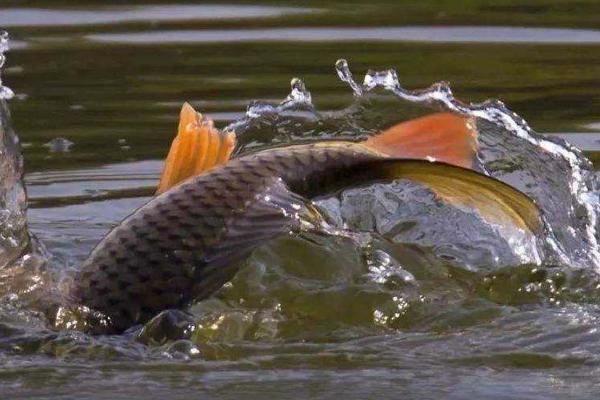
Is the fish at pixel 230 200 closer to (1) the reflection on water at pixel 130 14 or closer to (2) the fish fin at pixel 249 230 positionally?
(2) the fish fin at pixel 249 230

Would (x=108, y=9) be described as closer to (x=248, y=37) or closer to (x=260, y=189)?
(x=248, y=37)

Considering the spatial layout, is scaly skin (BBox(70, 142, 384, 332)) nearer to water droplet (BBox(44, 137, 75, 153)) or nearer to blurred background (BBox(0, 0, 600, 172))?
blurred background (BBox(0, 0, 600, 172))

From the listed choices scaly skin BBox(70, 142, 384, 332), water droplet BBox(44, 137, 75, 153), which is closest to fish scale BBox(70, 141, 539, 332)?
scaly skin BBox(70, 142, 384, 332)

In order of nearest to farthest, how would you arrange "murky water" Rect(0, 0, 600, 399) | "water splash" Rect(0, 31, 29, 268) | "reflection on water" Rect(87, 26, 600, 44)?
"murky water" Rect(0, 0, 600, 399), "water splash" Rect(0, 31, 29, 268), "reflection on water" Rect(87, 26, 600, 44)

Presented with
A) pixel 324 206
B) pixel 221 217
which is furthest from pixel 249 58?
pixel 221 217

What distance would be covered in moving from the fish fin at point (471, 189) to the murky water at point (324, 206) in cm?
21

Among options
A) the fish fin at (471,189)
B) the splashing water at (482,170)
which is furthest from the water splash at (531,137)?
the fish fin at (471,189)

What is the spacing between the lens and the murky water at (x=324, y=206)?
344cm

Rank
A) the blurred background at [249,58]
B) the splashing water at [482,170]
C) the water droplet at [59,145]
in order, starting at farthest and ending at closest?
1. the blurred background at [249,58]
2. the water droplet at [59,145]
3. the splashing water at [482,170]

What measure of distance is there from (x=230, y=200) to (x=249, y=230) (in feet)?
0.23

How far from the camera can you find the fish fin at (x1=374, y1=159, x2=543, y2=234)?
3623mm

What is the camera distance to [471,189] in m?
3.69

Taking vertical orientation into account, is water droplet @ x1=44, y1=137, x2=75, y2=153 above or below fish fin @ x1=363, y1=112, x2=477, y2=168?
below

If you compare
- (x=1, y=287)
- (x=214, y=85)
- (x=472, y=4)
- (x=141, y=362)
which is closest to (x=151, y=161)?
(x=214, y=85)
